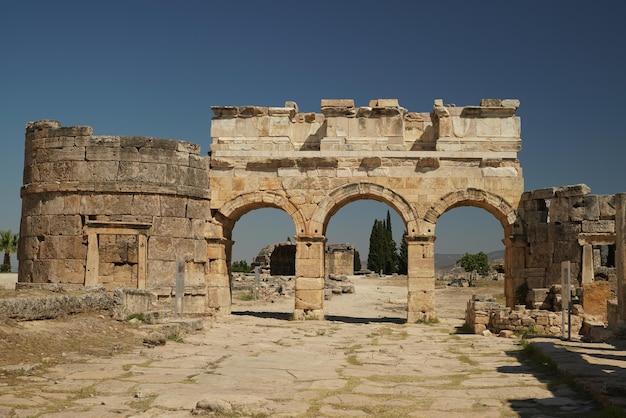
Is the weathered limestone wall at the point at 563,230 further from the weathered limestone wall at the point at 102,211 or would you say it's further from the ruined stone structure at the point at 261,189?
the weathered limestone wall at the point at 102,211

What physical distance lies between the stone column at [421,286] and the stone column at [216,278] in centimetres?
476

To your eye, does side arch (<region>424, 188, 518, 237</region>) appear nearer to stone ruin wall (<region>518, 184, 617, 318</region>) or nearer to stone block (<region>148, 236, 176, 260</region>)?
stone ruin wall (<region>518, 184, 617, 318</region>)

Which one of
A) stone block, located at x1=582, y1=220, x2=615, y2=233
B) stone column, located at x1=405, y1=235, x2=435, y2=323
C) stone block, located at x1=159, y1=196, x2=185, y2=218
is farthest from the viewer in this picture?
stone column, located at x1=405, y1=235, x2=435, y2=323

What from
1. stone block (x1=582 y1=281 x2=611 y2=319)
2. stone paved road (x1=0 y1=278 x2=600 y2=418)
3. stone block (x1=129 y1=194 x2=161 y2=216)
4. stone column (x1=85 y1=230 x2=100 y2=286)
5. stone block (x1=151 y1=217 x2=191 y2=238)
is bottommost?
stone paved road (x1=0 y1=278 x2=600 y2=418)

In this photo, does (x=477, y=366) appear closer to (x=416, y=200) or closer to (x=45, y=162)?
(x=416, y=200)

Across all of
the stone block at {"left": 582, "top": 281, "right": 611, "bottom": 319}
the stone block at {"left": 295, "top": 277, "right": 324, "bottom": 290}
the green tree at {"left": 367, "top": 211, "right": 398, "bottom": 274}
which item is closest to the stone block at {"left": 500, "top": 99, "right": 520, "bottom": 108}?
the stone block at {"left": 582, "top": 281, "right": 611, "bottom": 319}

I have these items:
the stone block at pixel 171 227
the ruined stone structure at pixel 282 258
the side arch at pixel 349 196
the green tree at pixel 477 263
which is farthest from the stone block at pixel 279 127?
the green tree at pixel 477 263

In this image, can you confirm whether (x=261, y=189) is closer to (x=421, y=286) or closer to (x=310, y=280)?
(x=310, y=280)

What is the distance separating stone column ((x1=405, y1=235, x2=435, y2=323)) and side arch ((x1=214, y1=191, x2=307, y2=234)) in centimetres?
289

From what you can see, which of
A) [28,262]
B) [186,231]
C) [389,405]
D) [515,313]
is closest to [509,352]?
[515,313]

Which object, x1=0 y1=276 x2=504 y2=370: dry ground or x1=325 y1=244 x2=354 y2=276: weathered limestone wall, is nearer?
x1=0 y1=276 x2=504 y2=370: dry ground

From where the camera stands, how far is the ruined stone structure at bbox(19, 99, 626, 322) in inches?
596

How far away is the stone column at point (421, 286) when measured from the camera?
16.1 meters

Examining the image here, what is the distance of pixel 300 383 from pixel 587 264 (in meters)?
10.5
